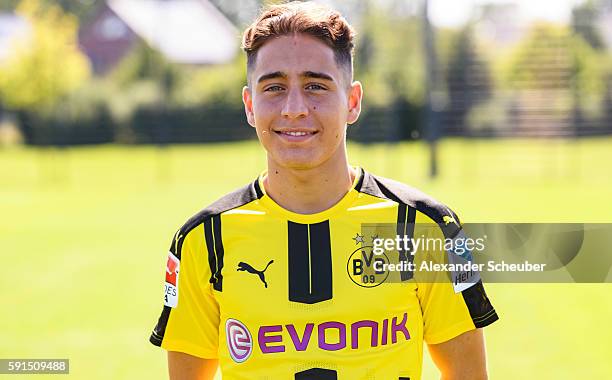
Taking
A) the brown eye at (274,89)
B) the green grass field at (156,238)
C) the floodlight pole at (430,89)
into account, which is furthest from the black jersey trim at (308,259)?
the floodlight pole at (430,89)

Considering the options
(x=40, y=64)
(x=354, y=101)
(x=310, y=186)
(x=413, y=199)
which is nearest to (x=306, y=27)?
(x=354, y=101)

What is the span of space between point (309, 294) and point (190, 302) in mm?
374

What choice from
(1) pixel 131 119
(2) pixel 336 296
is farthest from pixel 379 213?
(1) pixel 131 119

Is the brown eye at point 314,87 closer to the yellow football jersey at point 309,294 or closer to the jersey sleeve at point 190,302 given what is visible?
the yellow football jersey at point 309,294

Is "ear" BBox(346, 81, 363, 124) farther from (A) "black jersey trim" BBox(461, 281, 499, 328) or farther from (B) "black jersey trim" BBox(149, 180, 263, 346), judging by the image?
(A) "black jersey trim" BBox(461, 281, 499, 328)

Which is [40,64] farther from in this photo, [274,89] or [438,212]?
[438,212]

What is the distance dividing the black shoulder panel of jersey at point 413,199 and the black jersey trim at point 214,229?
1.11ft

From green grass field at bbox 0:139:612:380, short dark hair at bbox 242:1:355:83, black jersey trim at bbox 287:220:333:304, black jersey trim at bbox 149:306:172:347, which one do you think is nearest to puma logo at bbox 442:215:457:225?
black jersey trim at bbox 287:220:333:304

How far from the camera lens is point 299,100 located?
238 cm

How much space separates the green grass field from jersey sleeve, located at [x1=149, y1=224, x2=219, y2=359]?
2.86 metres

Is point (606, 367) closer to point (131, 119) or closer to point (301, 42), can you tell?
point (301, 42)

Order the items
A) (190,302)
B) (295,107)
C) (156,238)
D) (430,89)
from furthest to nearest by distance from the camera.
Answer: (430,89) → (156,238) → (190,302) → (295,107)

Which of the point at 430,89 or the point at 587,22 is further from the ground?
the point at 587,22

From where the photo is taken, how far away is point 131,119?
30766mm
